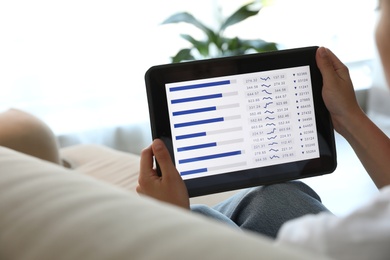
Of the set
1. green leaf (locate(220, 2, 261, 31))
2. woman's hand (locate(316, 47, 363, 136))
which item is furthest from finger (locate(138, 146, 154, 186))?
green leaf (locate(220, 2, 261, 31))

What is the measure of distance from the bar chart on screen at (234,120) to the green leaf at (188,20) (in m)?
1.87

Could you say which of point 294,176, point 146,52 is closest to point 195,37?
point 146,52

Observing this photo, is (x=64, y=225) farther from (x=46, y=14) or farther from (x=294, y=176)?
(x=46, y=14)

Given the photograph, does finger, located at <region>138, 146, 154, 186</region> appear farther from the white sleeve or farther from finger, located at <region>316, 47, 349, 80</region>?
the white sleeve

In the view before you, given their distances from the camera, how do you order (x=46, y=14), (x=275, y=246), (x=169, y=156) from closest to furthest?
1. (x=275, y=246)
2. (x=169, y=156)
3. (x=46, y=14)

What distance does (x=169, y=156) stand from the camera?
1.02 m

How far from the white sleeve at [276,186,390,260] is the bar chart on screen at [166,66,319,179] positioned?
22.0 inches

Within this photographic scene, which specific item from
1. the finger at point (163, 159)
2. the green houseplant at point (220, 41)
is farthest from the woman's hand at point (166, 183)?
the green houseplant at point (220, 41)

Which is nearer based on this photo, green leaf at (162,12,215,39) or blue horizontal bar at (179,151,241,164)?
blue horizontal bar at (179,151,241,164)

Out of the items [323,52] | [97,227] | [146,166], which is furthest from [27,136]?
[97,227]

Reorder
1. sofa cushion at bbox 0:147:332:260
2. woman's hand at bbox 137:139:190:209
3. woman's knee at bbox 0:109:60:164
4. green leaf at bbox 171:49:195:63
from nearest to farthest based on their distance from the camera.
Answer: sofa cushion at bbox 0:147:332:260 < woman's hand at bbox 137:139:190:209 < woman's knee at bbox 0:109:60:164 < green leaf at bbox 171:49:195:63

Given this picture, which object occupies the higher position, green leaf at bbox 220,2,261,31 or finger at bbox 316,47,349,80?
green leaf at bbox 220,2,261,31

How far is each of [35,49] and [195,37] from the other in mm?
753

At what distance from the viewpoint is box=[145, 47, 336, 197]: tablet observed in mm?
1070
